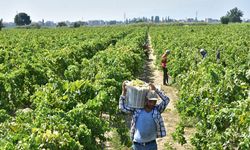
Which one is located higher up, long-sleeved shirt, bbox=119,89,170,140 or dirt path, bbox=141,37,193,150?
long-sleeved shirt, bbox=119,89,170,140

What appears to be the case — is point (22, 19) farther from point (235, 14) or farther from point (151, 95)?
point (151, 95)

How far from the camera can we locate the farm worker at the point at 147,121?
6594mm

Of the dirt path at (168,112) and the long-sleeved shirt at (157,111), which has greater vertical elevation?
the long-sleeved shirt at (157,111)

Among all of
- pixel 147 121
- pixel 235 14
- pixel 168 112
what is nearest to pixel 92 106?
pixel 147 121

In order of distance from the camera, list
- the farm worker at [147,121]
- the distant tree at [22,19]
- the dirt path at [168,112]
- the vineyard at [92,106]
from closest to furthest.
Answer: the vineyard at [92,106] < the farm worker at [147,121] < the dirt path at [168,112] < the distant tree at [22,19]

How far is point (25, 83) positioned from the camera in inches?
522

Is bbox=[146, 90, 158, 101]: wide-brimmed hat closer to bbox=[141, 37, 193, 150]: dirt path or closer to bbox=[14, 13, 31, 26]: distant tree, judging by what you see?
bbox=[141, 37, 193, 150]: dirt path

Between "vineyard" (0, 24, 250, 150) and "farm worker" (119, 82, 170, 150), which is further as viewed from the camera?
"farm worker" (119, 82, 170, 150)

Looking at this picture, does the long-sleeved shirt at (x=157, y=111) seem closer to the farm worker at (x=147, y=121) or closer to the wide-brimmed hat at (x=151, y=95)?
the farm worker at (x=147, y=121)

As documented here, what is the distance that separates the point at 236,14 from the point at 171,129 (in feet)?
469

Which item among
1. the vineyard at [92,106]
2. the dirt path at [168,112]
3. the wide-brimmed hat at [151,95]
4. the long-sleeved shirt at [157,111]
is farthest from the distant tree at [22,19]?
the wide-brimmed hat at [151,95]

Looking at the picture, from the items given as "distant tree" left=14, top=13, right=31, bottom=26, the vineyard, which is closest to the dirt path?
the vineyard

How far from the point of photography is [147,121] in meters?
6.61

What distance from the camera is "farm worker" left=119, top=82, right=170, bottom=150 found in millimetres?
6594
